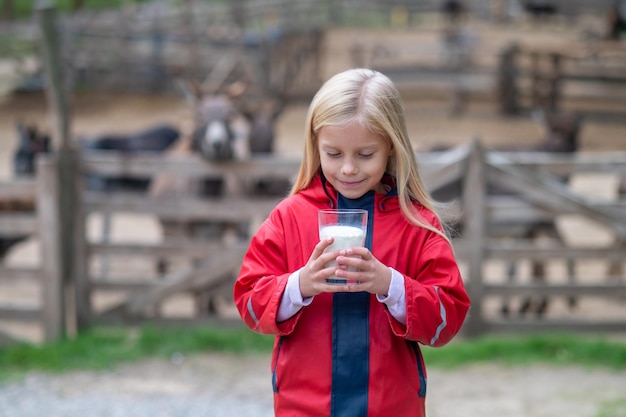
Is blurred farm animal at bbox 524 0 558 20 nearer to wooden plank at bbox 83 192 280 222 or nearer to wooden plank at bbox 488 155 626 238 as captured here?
wooden plank at bbox 488 155 626 238

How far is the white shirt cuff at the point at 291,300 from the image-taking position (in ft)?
7.32

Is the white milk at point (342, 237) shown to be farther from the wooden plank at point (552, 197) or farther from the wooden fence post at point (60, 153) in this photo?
the wooden fence post at point (60, 153)

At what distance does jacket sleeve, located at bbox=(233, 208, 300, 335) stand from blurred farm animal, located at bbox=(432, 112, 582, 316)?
16.3 feet

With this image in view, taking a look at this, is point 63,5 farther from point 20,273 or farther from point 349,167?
point 349,167

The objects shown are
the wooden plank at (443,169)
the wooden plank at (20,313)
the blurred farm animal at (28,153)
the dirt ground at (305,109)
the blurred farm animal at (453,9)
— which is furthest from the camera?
the blurred farm animal at (453,9)

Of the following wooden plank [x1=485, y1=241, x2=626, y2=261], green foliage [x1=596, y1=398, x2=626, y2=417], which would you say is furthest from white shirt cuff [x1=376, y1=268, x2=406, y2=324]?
wooden plank [x1=485, y1=241, x2=626, y2=261]

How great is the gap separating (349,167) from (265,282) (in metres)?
0.38

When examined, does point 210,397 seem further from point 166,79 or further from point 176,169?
point 166,79

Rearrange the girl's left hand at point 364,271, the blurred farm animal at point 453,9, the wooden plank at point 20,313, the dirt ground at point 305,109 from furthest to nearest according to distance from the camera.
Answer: the blurred farm animal at point 453,9, the dirt ground at point 305,109, the wooden plank at point 20,313, the girl's left hand at point 364,271

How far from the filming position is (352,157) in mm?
2316

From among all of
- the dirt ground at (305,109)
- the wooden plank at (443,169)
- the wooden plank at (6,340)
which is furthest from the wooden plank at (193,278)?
the dirt ground at (305,109)

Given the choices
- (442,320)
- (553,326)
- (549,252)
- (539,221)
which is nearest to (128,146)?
(539,221)

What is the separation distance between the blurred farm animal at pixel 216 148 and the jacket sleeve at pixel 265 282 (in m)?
4.53

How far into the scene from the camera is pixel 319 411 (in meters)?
2.32
